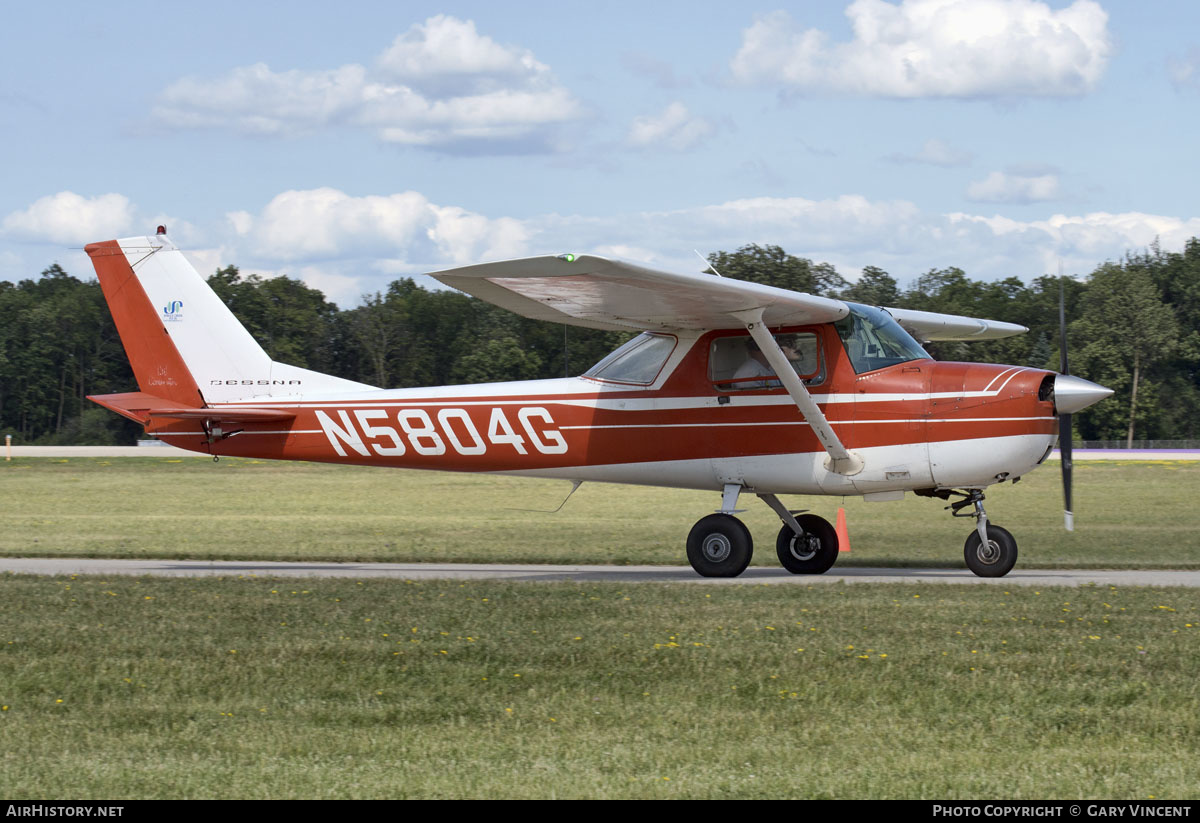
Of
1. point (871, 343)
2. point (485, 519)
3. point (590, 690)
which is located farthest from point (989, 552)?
point (485, 519)

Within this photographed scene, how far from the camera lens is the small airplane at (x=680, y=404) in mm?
12672

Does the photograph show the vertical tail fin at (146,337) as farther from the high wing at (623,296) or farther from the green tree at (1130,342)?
the green tree at (1130,342)

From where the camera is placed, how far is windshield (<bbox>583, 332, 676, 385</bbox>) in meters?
13.9

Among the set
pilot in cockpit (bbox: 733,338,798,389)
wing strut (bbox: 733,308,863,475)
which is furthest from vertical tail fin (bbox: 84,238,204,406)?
wing strut (bbox: 733,308,863,475)

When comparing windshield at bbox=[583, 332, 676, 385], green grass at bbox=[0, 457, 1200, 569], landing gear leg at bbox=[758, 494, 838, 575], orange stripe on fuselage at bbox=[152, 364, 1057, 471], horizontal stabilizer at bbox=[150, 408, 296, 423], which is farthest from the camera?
green grass at bbox=[0, 457, 1200, 569]

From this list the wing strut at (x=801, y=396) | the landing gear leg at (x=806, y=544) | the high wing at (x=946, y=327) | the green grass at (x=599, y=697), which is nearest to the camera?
the green grass at (x=599, y=697)

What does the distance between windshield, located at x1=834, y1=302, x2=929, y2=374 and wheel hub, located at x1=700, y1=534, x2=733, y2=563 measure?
225cm

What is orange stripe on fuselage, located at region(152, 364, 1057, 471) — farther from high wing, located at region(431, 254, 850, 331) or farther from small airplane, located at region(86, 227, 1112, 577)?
high wing, located at region(431, 254, 850, 331)

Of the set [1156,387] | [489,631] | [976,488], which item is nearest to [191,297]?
[489,631]

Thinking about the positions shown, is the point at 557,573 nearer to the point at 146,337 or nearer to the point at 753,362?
the point at 753,362

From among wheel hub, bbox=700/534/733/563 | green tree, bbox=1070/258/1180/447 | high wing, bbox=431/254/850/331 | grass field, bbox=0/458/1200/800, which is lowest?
grass field, bbox=0/458/1200/800

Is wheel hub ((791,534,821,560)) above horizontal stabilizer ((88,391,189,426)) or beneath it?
beneath

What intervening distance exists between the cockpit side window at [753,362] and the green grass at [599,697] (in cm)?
340

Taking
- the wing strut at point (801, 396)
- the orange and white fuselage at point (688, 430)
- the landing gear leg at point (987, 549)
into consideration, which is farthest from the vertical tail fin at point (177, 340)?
the landing gear leg at point (987, 549)
